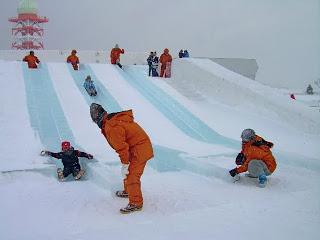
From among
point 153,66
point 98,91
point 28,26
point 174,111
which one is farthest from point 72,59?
point 28,26

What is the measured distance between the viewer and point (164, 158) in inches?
269

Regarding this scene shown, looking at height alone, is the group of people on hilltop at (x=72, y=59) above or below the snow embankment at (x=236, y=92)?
above

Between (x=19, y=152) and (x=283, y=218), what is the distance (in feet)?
15.2

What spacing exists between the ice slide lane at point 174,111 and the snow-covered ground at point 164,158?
0.09 feet

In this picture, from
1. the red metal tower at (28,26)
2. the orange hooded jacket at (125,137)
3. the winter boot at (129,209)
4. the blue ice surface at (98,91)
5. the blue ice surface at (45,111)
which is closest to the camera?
the orange hooded jacket at (125,137)

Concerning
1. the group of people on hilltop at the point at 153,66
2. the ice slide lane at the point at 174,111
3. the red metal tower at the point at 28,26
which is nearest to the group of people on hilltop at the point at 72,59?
A: the group of people on hilltop at the point at 153,66

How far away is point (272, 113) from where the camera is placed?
9250 mm

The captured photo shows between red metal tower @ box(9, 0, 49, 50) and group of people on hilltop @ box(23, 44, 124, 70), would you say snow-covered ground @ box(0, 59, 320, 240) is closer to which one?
group of people on hilltop @ box(23, 44, 124, 70)

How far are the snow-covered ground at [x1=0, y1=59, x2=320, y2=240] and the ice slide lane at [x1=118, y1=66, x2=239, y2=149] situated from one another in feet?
0.09

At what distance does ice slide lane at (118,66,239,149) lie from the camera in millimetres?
8266

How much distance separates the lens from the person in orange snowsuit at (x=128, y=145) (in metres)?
4.02

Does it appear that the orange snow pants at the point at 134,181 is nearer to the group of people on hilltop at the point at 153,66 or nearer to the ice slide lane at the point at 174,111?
the ice slide lane at the point at 174,111

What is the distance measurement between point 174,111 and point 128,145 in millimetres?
5835

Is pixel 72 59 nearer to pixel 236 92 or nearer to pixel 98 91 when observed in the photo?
pixel 98 91
